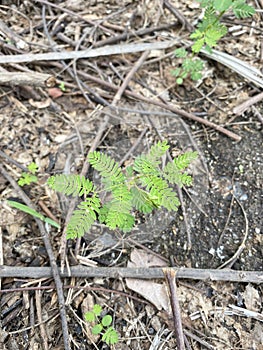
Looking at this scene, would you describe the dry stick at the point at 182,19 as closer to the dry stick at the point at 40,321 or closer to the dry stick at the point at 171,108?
the dry stick at the point at 171,108

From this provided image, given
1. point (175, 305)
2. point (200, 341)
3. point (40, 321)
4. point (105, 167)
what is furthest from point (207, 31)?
point (40, 321)

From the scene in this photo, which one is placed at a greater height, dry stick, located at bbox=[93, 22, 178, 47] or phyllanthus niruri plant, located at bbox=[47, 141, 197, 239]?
dry stick, located at bbox=[93, 22, 178, 47]

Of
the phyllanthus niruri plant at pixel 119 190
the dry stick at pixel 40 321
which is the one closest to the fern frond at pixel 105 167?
the phyllanthus niruri plant at pixel 119 190

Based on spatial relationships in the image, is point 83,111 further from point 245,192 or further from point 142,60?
point 245,192

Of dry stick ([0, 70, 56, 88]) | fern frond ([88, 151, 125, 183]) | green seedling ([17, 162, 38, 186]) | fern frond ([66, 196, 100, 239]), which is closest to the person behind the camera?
fern frond ([66, 196, 100, 239])

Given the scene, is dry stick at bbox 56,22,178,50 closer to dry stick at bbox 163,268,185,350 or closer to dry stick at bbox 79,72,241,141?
dry stick at bbox 79,72,241,141

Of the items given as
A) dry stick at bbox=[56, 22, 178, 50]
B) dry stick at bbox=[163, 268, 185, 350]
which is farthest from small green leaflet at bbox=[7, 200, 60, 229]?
dry stick at bbox=[56, 22, 178, 50]

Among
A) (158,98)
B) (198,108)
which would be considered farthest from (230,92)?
(158,98)
